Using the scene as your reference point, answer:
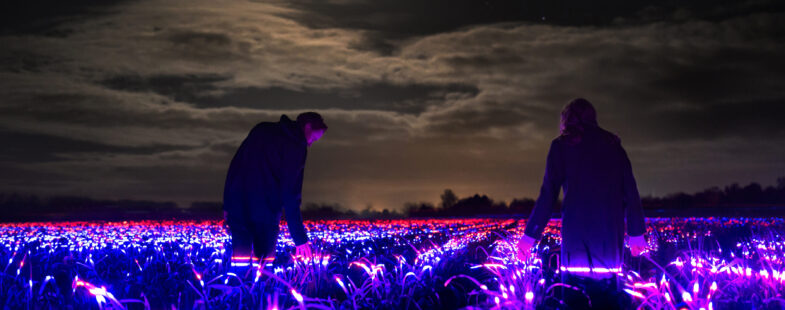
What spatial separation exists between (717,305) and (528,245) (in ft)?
5.28

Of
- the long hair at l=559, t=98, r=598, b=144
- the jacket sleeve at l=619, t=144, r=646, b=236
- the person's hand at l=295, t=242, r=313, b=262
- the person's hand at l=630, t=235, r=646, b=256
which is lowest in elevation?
the person's hand at l=295, t=242, r=313, b=262

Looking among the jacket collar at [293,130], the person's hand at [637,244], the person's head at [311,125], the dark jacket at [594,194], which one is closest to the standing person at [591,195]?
the dark jacket at [594,194]

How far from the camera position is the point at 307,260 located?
22.5ft

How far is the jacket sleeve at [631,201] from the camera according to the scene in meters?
5.93

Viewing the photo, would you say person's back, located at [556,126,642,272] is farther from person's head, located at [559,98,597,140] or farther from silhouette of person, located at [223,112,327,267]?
silhouette of person, located at [223,112,327,267]

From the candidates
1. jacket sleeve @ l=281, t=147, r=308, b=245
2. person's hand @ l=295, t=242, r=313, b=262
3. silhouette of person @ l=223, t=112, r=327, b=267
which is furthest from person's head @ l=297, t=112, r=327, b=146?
person's hand @ l=295, t=242, r=313, b=262

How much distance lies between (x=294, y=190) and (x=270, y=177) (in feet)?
0.86

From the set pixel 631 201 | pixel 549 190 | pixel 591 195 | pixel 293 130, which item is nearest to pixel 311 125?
pixel 293 130

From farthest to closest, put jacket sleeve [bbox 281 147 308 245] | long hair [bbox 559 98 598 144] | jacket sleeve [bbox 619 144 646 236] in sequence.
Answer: jacket sleeve [bbox 281 147 308 245] < jacket sleeve [bbox 619 144 646 236] < long hair [bbox 559 98 598 144]

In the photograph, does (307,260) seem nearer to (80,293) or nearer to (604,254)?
(80,293)

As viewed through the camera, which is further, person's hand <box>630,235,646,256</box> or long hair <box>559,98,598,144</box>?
person's hand <box>630,235,646,256</box>

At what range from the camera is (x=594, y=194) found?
5.87 meters

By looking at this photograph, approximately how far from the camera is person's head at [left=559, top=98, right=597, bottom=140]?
5.82m

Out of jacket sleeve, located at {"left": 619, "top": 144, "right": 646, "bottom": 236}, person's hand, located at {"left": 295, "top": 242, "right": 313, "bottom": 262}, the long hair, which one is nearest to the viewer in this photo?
the long hair
